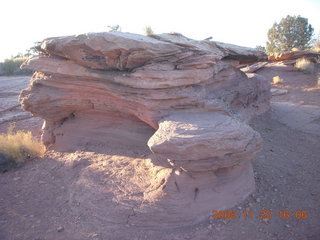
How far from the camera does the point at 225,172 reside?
3.80 metres

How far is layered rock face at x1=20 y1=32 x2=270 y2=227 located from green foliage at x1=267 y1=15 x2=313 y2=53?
21140 mm

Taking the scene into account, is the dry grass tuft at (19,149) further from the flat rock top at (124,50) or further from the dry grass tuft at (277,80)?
the dry grass tuft at (277,80)

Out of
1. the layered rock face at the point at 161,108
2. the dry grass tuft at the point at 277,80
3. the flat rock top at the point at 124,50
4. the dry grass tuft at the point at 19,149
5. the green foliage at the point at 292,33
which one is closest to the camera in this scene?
the layered rock face at the point at 161,108

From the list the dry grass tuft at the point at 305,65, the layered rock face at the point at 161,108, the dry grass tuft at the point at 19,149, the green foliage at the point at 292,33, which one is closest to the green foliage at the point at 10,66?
the dry grass tuft at the point at 19,149

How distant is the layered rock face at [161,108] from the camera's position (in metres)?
3.46

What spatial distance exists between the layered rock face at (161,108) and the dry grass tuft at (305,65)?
25.8 feet

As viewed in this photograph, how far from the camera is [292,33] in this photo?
2370cm

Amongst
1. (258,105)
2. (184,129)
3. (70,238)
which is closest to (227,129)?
(184,129)

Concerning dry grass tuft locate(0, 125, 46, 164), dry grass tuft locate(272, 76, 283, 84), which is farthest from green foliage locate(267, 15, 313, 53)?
dry grass tuft locate(0, 125, 46, 164)

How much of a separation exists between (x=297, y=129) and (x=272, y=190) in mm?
3479

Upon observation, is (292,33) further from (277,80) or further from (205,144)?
(205,144)

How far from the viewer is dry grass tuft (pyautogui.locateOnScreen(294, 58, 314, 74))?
1215 centimetres

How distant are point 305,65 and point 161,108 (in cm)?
1104

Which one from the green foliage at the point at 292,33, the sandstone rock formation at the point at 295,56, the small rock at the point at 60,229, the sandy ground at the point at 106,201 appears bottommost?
the small rock at the point at 60,229
